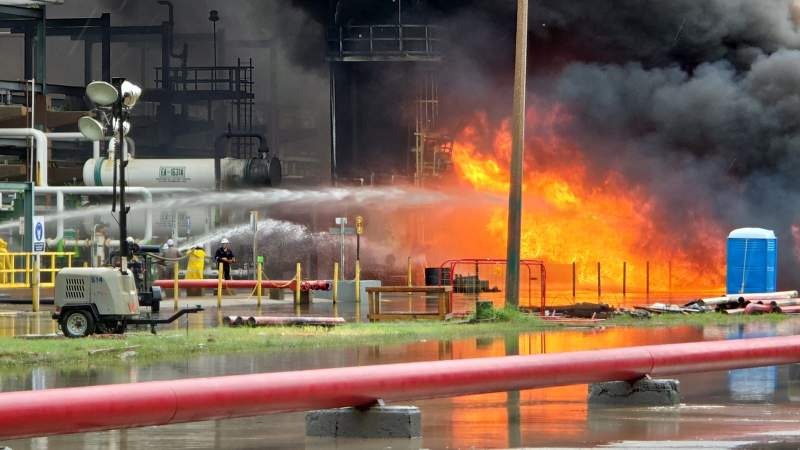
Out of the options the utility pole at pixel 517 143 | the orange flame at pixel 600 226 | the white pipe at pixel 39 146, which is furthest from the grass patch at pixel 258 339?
the white pipe at pixel 39 146

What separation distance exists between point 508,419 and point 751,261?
2275cm

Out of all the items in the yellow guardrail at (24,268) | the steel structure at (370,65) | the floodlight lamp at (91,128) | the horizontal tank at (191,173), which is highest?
the steel structure at (370,65)

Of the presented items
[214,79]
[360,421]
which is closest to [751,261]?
[360,421]

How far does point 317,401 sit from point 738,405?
4.69m

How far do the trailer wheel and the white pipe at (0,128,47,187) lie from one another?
28652 millimetres

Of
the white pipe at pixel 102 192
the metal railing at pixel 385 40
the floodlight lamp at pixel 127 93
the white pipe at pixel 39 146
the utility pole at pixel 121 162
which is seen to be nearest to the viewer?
the utility pole at pixel 121 162

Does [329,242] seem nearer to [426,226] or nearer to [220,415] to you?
[426,226]

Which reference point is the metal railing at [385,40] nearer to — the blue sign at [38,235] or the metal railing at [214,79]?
the metal railing at [214,79]

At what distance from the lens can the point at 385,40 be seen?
52.2m

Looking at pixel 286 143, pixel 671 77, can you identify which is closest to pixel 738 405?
pixel 671 77

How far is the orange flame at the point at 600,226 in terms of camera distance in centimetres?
4384

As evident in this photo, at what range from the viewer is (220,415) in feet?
31.4

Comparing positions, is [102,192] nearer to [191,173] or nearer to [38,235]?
[191,173]

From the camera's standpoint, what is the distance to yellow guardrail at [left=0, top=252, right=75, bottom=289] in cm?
3312
